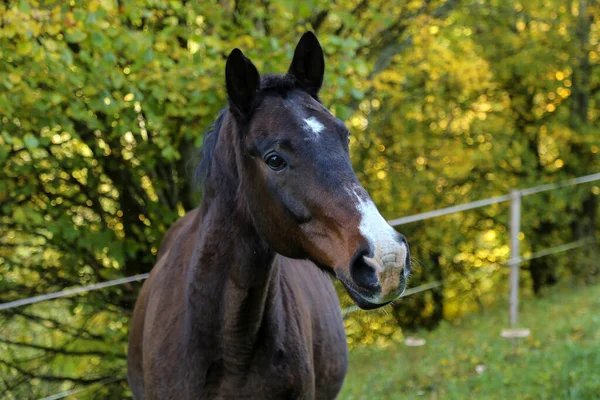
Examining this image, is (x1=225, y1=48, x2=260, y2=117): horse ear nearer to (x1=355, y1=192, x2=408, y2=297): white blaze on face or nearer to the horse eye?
the horse eye

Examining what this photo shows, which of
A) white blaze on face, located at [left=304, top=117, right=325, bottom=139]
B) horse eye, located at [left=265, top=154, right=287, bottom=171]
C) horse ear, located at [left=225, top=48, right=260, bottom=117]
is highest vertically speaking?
horse ear, located at [left=225, top=48, right=260, bottom=117]

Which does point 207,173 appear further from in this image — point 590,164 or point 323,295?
point 590,164

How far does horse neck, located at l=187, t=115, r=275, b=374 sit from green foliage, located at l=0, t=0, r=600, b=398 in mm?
525

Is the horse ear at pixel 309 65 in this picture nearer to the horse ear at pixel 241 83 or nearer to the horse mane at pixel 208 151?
the horse ear at pixel 241 83

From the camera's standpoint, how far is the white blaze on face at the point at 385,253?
2043 millimetres

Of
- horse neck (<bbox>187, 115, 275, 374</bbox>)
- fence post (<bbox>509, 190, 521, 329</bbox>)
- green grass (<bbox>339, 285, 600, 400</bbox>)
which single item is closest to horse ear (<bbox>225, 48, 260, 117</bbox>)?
horse neck (<bbox>187, 115, 275, 374</bbox>)

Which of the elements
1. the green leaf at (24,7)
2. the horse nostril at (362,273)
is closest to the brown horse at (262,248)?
the horse nostril at (362,273)

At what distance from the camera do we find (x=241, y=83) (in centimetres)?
258

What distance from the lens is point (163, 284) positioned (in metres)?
3.07

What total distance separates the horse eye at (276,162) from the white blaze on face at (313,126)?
5.3 inches

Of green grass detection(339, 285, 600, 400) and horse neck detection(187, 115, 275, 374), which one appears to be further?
green grass detection(339, 285, 600, 400)

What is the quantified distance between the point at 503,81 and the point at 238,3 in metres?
7.49

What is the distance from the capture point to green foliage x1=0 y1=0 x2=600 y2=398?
536 cm

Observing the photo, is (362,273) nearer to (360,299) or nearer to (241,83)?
(360,299)
